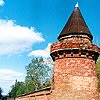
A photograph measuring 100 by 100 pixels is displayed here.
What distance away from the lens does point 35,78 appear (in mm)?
52062

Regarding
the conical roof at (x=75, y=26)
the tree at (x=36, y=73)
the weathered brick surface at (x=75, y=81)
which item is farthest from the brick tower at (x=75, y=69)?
the tree at (x=36, y=73)

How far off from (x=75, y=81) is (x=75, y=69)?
711 millimetres

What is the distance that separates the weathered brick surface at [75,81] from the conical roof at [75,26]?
187cm

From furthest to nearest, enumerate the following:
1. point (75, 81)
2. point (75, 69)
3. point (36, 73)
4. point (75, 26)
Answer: point (36, 73)
point (75, 26)
point (75, 69)
point (75, 81)

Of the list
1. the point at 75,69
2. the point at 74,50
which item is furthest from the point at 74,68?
the point at 74,50

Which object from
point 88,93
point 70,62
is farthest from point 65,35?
point 88,93

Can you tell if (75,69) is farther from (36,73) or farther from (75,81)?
(36,73)

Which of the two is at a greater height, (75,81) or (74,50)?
(74,50)

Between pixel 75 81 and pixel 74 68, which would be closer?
pixel 75 81

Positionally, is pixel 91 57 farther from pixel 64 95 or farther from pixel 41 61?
pixel 41 61

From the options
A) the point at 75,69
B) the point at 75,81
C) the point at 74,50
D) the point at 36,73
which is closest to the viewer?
the point at 75,81

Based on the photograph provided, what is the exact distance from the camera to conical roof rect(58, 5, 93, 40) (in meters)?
16.0

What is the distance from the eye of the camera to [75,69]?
14867 millimetres

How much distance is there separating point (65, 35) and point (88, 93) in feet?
13.1
